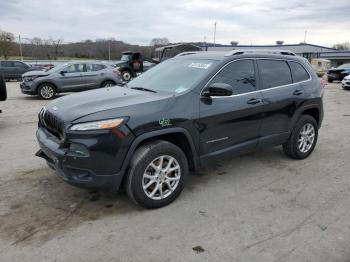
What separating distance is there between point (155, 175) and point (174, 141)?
1.67 ft

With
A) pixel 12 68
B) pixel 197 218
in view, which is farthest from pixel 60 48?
pixel 197 218

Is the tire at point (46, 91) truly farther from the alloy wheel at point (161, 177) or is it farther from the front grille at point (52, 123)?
the alloy wheel at point (161, 177)

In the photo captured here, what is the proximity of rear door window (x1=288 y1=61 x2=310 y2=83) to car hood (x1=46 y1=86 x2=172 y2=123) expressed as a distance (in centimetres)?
240

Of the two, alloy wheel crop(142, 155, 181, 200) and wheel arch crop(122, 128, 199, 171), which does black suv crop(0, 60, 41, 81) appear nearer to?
wheel arch crop(122, 128, 199, 171)

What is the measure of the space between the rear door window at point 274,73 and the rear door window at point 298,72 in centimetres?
11

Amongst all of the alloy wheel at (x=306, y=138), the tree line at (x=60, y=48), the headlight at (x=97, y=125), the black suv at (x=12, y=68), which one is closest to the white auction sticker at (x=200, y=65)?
the headlight at (x=97, y=125)

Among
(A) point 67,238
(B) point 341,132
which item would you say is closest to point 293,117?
(B) point 341,132

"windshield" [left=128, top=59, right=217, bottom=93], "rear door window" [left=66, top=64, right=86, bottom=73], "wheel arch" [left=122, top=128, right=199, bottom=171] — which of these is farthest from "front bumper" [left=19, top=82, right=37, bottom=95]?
"wheel arch" [left=122, top=128, right=199, bottom=171]

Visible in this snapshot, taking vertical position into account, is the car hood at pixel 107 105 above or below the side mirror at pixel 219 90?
below

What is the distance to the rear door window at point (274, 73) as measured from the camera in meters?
4.91

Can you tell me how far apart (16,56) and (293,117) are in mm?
43672

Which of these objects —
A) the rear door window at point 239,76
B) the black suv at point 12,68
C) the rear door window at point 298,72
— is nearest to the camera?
the rear door window at point 239,76

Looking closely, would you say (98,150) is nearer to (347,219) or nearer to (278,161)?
(347,219)

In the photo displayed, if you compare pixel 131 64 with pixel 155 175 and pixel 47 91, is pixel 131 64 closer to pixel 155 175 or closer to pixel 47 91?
pixel 47 91
